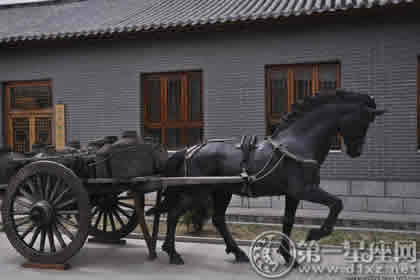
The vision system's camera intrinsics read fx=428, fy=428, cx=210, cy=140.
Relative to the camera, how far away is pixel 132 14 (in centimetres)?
1082

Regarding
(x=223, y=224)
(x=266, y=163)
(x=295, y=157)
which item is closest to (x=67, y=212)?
(x=223, y=224)

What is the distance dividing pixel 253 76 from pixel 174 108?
191 centimetres

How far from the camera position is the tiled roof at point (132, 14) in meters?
8.14

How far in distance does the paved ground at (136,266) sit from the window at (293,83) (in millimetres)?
3813

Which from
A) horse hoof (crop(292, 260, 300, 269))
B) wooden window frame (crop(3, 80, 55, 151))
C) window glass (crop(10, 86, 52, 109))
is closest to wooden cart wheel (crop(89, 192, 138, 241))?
horse hoof (crop(292, 260, 300, 269))

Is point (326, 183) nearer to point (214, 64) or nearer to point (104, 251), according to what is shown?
point (214, 64)

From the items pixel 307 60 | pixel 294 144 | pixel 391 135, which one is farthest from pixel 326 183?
pixel 294 144

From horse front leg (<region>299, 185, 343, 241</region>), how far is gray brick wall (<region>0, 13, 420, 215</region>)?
3.99 metres

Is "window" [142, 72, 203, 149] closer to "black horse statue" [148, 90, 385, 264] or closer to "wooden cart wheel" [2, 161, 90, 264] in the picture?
"black horse statue" [148, 90, 385, 264]

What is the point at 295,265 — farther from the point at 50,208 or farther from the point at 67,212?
the point at 50,208

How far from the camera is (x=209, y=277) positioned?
14.8 feet

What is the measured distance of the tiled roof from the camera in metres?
8.14

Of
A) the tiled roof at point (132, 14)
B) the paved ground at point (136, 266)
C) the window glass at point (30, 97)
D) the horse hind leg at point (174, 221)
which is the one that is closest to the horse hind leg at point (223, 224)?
the paved ground at point (136, 266)

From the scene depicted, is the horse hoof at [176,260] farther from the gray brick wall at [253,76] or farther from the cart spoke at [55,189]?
the gray brick wall at [253,76]
